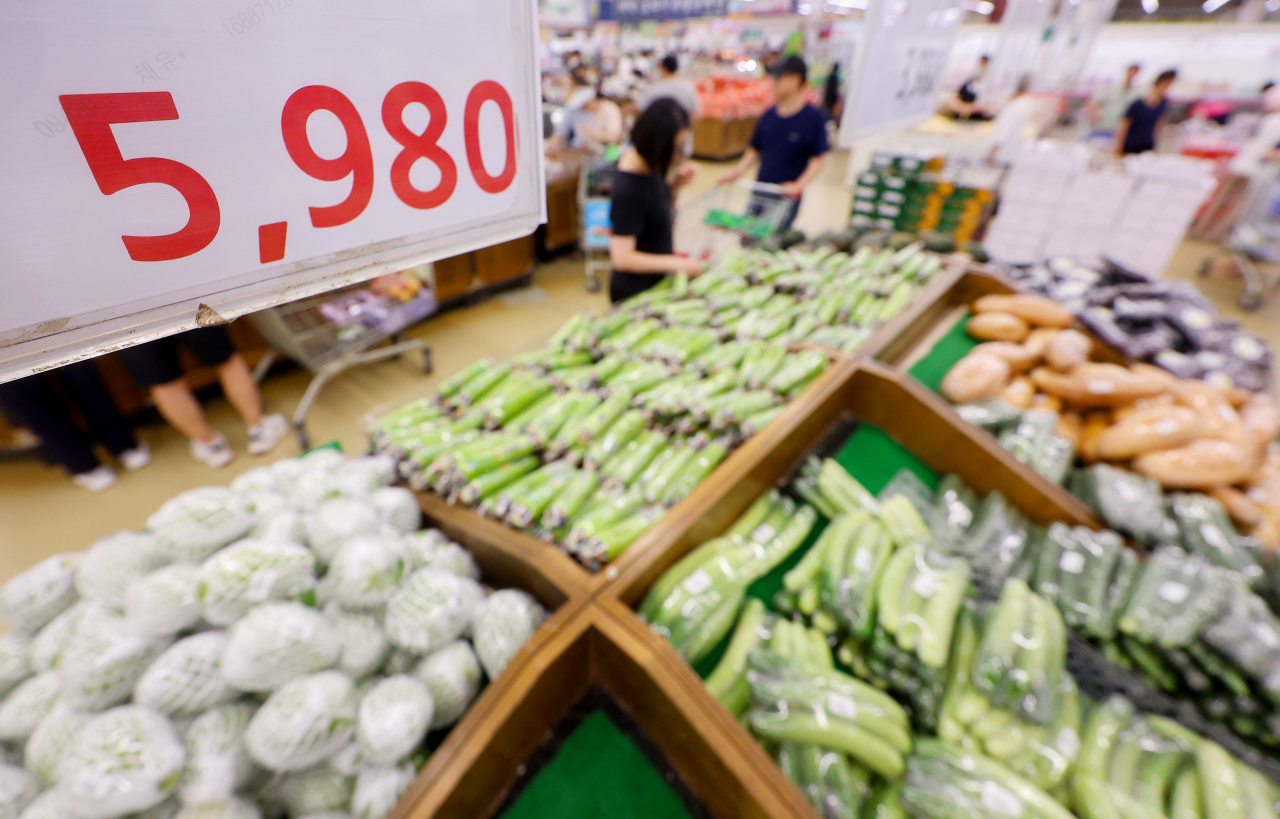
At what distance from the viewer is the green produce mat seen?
106 cm

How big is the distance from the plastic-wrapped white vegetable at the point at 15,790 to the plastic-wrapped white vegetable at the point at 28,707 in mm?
88

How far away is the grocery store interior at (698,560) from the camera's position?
96cm

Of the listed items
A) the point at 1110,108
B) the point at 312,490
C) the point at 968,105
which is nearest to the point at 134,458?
the point at 312,490

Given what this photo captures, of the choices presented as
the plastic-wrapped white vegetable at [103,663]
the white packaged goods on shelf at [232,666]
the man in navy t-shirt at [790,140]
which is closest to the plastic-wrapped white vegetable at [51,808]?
the white packaged goods on shelf at [232,666]

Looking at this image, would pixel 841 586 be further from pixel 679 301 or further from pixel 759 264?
pixel 759 264

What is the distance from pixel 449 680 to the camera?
107 centimetres

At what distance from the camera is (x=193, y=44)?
1.92 feet

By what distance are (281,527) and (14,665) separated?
0.58 m

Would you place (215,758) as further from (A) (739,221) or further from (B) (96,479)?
(A) (739,221)

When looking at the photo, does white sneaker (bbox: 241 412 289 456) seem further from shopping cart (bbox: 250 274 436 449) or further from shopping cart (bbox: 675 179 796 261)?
shopping cart (bbox: 675 179 796 261)

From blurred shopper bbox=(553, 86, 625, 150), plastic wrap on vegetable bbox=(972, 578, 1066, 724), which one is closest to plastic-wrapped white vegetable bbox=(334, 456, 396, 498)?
plastic wrap on vegetable bbox=(972, 578, 1066, 724)

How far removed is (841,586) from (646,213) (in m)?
2.07

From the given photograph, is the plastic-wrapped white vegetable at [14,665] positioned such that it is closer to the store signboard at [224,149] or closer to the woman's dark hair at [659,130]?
the store signboard at [224,149]

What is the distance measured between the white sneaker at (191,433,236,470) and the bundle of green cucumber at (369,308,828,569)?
2294 mm
